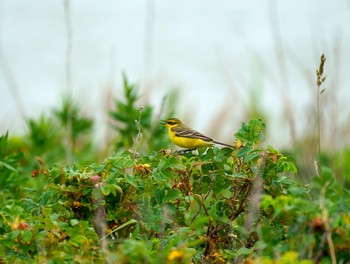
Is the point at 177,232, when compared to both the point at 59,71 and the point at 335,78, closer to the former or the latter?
the point at 335,78

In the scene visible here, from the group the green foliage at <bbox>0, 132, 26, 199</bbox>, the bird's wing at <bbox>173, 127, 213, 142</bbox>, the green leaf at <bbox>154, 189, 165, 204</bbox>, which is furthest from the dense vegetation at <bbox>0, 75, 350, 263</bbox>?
the bird's wing at <bbox>173, 127, 213, 142</bbox>

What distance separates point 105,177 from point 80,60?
12.8 metres

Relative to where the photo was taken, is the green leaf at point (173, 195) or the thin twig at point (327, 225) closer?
the thin twig at point (327, 225)

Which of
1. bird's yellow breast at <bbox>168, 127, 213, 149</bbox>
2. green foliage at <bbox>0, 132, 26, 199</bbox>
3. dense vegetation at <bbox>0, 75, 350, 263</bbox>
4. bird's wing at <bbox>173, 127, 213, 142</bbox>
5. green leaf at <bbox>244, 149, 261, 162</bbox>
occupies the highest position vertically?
green leaf at <bbox>244, 149, 261, 162</bbox>

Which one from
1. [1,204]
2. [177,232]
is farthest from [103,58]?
[177,232]

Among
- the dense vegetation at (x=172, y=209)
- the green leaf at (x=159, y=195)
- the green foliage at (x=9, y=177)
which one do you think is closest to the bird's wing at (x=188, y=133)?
→ the green foliage at (x=9, y=177)

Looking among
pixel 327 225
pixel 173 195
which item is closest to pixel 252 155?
pixel 173 195

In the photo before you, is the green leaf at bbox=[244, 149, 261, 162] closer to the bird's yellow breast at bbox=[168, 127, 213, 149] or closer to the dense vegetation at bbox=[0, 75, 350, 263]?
the dense vegetation at bbox=[0, 75, 350, 263]

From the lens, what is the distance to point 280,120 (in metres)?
10.1

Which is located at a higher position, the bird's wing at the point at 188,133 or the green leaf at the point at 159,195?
the green leaf at the point at 159,195

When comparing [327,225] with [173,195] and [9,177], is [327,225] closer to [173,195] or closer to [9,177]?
[173,195]

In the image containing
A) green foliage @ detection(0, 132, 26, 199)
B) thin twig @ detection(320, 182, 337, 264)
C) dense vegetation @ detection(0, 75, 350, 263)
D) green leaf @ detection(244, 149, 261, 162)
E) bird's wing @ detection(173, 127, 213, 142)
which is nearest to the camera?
thin twig @ detection(320, 182, 337, 264)

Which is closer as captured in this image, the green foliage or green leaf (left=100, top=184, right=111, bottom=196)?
green leaf (left=100, top=184, right=111, bottom=196)

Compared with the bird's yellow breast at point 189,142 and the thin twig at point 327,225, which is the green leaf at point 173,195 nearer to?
the thin twig at point 327,225
